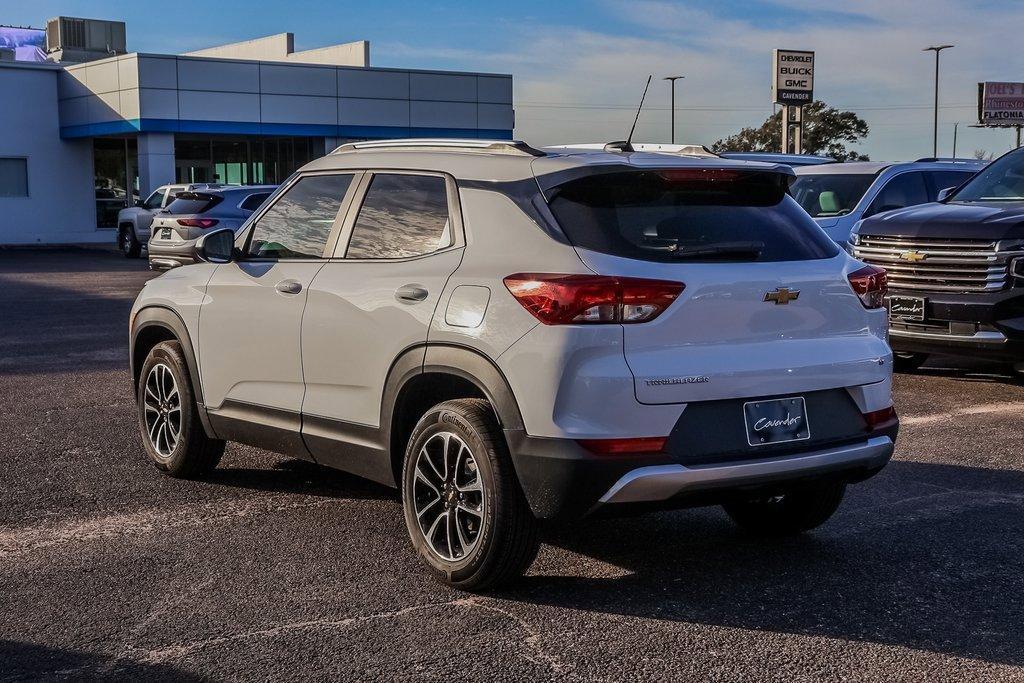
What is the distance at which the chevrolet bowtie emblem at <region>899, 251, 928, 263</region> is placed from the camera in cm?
1045

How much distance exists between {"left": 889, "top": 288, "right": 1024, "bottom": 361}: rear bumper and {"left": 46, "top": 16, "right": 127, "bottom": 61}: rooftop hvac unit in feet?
178

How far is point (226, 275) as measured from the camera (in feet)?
21.8

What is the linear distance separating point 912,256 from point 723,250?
19.7 ft

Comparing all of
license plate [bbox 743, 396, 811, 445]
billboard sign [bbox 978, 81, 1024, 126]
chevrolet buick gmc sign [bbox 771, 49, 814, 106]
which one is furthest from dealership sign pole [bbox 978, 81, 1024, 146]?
license plate [bbox 743, 396, 811, 445]

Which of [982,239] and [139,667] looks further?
[982,239]

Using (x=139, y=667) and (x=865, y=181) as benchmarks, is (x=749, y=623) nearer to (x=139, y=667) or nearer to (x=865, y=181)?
(x=139, y=667)

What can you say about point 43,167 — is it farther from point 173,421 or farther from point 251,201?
point 173,421

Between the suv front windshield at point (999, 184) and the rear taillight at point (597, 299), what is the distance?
7.41 meters

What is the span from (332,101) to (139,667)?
40723 millimetres

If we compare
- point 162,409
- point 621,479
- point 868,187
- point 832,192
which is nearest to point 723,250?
point 621,479

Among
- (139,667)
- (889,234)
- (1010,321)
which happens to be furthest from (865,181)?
(139,667)

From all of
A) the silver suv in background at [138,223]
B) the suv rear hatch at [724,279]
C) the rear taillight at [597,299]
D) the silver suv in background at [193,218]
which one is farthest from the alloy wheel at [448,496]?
the silver suv in background at [138,223]

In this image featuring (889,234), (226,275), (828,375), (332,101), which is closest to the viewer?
(828,375)

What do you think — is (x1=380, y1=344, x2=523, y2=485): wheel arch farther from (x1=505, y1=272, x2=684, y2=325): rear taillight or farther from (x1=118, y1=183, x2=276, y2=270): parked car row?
(x1=118, y1=183, x2=276, y2=270): parked car row
